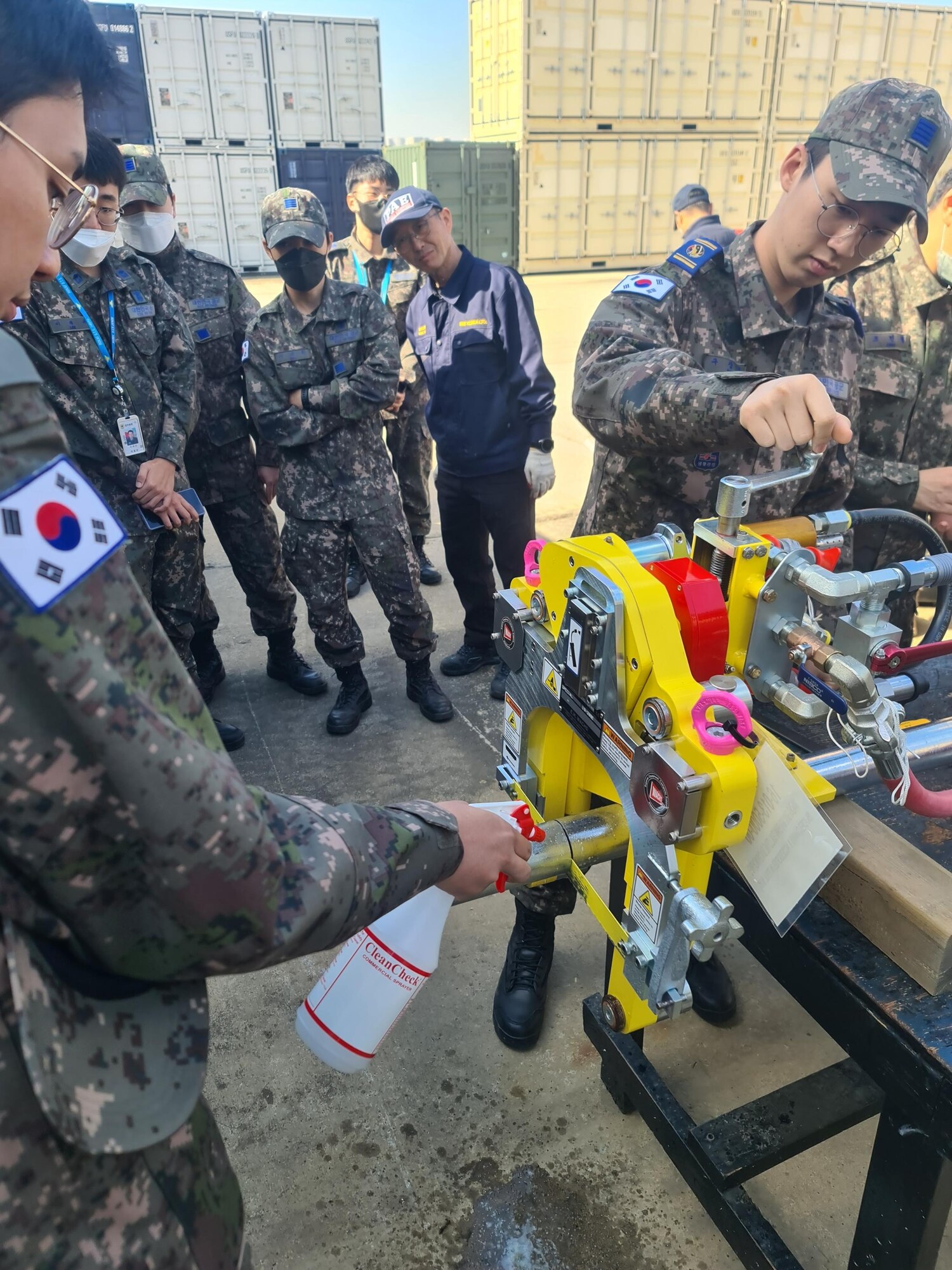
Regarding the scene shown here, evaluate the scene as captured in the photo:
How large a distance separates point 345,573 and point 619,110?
13064 millimetres

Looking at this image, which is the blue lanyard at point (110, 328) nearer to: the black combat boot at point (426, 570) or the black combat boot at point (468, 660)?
the black combat boot at point (468, 660)

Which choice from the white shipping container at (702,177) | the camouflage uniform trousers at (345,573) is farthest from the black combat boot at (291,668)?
the white shipping container at (702,177)

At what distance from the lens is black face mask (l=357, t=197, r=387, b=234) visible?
171 inches

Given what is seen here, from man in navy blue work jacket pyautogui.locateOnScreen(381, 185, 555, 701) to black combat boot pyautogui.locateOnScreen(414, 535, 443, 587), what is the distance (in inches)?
38.8

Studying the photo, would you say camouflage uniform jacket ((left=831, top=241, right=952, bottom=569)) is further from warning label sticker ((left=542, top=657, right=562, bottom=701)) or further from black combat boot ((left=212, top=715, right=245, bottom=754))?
black combat boot ((left=212, top=715, right=245, bottom=754))

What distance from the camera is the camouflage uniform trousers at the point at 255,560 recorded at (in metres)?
3.38

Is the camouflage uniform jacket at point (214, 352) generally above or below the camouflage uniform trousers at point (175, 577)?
above

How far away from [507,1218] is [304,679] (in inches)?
89.3

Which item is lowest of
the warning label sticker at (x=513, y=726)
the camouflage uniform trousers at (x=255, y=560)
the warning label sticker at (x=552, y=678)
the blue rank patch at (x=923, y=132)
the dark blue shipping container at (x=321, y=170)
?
the camouflage uniform trousers at (x=255, y=560)

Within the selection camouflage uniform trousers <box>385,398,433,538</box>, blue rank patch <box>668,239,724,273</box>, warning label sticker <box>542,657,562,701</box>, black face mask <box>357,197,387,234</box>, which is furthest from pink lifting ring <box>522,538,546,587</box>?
black face mask <box>357,197,387,234</box>

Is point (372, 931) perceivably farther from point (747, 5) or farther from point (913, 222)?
point (747, 5)

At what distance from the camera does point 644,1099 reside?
63.5 inches

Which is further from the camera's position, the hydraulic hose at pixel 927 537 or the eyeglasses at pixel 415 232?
the eyeglasses at pixel 415 232

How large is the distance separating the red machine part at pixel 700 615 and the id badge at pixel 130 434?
2010 mm
